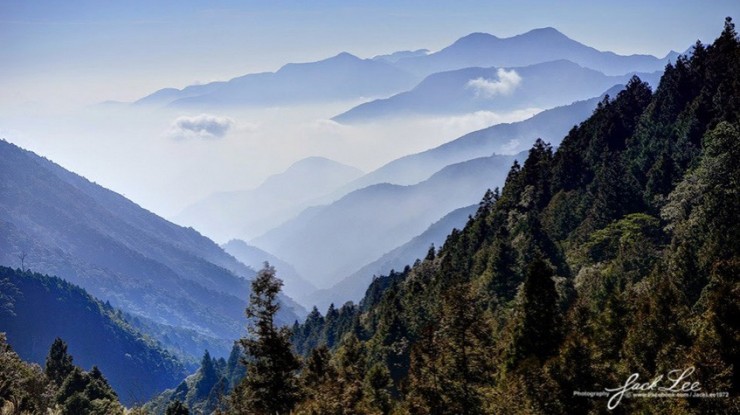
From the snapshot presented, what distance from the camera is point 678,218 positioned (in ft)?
228

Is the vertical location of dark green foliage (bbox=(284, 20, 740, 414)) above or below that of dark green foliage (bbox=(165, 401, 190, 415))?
above

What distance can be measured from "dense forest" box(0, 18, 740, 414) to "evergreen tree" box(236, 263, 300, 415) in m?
0.07

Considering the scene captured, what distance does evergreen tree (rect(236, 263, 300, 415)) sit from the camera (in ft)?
109

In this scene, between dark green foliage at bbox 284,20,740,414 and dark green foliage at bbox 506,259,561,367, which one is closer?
dark green foliage at bbox 284,20,740,414

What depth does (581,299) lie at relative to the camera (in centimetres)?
4506

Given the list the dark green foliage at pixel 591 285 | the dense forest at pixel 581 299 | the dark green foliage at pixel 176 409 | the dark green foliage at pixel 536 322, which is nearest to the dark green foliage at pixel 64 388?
the dense forest at pixel 581 299

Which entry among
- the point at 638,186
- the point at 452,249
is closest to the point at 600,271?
the point at 638,186

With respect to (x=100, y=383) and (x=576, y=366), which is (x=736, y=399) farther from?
(x=100, y=383)

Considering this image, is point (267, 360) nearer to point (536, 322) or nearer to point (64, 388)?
point (536, 322)

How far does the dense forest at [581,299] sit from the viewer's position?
30.0 m

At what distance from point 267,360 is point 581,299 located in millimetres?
21895

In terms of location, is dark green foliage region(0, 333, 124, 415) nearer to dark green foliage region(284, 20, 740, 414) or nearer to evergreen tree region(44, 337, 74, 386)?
evergreen tree region(44, 337, 74, 386)

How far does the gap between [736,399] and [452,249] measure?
101 m

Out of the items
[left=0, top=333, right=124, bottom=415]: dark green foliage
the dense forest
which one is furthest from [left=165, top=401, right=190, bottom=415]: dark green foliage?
[left=0, top=333, right=124, bottom=415]: dark green foliage
